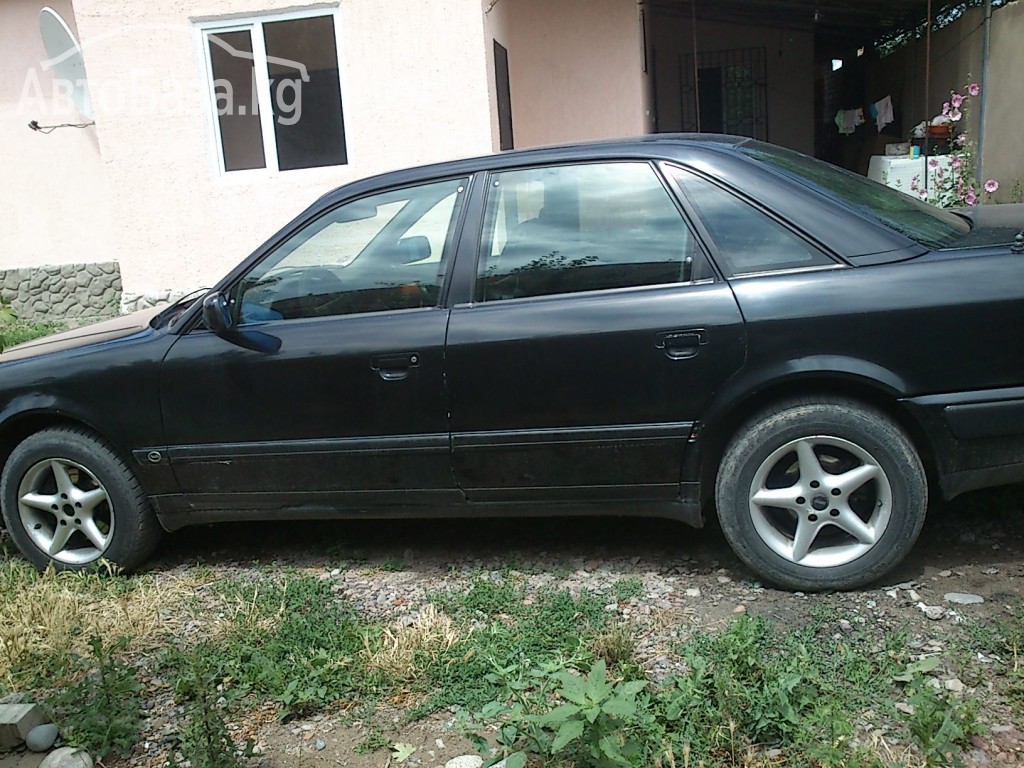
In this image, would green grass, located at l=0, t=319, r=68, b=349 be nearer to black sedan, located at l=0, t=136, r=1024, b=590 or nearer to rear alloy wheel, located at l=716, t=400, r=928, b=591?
black sedan, located at l=0, t=136, r=1024, b=590

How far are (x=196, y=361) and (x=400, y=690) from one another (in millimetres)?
1617

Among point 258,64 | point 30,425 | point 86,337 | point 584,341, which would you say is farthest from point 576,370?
point 258,64

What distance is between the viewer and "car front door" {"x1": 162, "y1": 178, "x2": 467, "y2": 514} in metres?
3.48

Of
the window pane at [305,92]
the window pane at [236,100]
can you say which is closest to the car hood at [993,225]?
the window pane at [305,92]

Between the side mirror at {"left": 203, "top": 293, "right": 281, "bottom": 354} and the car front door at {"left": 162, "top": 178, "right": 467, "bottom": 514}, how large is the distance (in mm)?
21

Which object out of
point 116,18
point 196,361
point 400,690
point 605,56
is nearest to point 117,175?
point 116,18

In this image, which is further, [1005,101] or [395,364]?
[1005,101]

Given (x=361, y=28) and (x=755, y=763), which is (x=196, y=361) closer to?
(x=755, y=763)

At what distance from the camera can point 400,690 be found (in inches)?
114

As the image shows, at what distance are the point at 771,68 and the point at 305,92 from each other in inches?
327

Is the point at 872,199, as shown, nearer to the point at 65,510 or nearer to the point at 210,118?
→ the point at 65,510

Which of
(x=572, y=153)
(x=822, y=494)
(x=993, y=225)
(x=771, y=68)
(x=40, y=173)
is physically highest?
(x=771, y=68)

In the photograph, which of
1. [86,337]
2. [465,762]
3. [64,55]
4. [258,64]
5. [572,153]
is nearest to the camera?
[465,762]

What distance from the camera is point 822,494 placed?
124 inches
